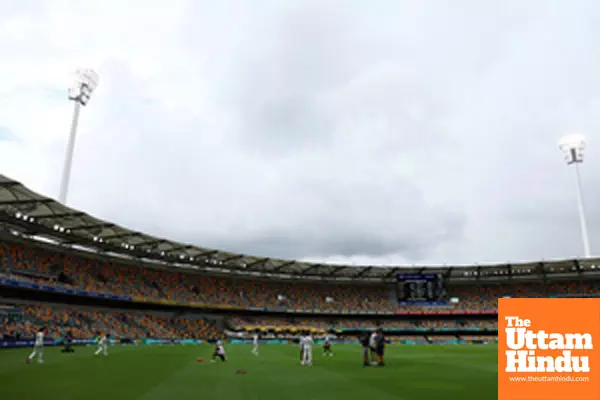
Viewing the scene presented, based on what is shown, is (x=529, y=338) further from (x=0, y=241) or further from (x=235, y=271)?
(x=235, y=271)

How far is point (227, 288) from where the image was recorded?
6906cm

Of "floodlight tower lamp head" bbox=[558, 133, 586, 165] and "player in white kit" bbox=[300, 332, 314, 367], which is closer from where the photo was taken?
"player in white kit" bbox=[300, 332, 314, 367]

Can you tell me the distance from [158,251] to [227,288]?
55.5ft

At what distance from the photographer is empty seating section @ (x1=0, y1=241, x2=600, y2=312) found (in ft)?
159

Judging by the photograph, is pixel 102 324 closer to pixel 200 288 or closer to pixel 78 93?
pixel 200 288

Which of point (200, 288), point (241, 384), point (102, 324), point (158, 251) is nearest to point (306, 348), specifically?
point (241, 384)

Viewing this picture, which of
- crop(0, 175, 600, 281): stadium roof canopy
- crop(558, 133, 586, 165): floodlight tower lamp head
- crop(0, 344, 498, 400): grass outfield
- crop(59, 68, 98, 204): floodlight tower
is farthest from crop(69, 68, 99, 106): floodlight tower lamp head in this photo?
crop(558, 133, 586, 165): floodlight tower lamp head

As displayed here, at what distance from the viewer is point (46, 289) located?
143ft

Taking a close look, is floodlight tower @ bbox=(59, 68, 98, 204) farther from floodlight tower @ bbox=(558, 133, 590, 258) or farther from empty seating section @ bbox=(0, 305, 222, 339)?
floodlight tower @ bbox=(558, 133, 590, 258)

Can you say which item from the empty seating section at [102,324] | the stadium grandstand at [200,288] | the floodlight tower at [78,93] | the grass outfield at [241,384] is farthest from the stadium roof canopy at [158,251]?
the grass outfield at [241,384]

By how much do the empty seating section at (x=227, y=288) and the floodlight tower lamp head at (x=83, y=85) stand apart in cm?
2620

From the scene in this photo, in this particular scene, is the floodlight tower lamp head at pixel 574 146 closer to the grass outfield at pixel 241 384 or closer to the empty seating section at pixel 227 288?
the empty seating section at pixel 227 288

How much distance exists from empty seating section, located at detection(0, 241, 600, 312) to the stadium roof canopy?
228cm

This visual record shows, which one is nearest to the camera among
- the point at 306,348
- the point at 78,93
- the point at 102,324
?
the point at 306,348
